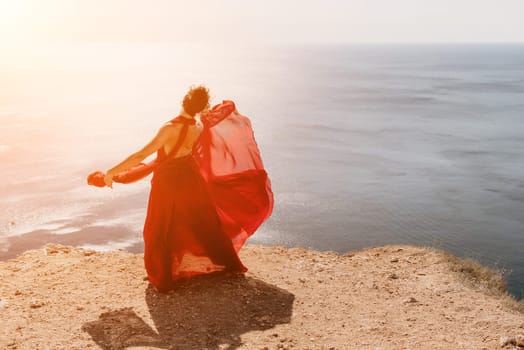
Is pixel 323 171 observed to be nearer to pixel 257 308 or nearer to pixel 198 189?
pixel 198 189

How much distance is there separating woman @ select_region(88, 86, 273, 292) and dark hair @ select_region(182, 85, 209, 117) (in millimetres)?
12

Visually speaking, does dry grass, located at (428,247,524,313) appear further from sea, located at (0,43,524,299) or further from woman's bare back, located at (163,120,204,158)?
sea, located at (0,43,524,299)

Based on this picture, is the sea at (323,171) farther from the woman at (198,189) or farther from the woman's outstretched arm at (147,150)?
the woman's outstretched arm at (147,150)

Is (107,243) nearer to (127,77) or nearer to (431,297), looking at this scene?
(431,297)

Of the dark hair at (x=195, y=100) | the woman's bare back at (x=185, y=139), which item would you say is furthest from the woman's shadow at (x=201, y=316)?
the dark hair at (x=195, y=100)

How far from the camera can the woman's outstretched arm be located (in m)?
6.99

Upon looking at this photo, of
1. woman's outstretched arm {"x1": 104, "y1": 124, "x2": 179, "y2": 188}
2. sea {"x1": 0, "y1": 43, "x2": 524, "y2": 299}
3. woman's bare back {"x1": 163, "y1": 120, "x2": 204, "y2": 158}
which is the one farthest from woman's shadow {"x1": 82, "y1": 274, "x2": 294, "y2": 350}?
sea {"x1": 0, "y1": 43, "x2": 524, "y2": 299}

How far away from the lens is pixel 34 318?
6812 mm

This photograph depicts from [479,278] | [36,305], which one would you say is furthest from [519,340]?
[36,305]

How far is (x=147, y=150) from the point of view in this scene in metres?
7.01

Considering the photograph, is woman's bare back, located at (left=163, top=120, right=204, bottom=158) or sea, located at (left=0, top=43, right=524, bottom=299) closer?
woman's bare back, located at (left=163, top=120, right=204, bottom=158)

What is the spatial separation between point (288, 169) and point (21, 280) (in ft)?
73.2

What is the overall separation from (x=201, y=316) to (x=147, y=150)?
2.03 m

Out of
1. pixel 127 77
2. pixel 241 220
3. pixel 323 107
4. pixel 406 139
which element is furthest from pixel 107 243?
pixel 127 77
